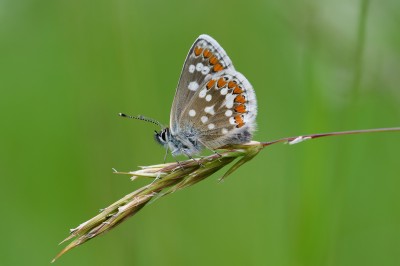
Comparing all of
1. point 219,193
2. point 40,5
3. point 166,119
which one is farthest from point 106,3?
point 219,193

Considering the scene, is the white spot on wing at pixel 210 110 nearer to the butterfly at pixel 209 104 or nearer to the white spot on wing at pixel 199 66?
the butterfly at pixel 209 104

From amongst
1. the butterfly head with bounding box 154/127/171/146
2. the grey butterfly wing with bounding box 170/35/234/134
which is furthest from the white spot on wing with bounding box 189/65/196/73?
the butterfly head with bounding box 154/127/171/146

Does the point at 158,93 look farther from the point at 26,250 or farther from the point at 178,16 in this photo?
the point at 26,250

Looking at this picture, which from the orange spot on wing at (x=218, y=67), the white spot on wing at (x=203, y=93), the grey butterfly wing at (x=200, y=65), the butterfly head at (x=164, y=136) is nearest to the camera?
the grey butterfly wing at (x=200, y=65)

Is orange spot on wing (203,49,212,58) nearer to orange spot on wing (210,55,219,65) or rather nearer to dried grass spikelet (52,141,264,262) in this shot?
orange spot on wing (210,55,219,65)

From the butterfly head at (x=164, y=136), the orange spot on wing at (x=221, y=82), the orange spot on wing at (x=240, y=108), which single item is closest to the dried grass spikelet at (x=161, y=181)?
the orange spot on wing at (x=240, y=108)

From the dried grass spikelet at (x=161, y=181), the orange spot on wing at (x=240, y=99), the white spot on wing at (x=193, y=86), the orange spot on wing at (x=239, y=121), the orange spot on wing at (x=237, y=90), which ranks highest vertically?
the white spot on wing at (x=193, y=86)

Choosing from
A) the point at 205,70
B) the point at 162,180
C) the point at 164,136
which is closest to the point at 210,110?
the point at 205,70

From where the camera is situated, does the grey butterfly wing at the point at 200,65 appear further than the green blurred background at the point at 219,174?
Yes
